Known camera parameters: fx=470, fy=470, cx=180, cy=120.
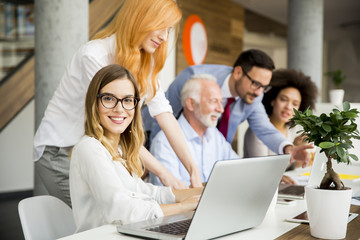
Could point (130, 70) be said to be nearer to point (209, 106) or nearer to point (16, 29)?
point (209, 106)

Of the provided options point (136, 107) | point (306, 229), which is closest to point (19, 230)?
point (136, 107)

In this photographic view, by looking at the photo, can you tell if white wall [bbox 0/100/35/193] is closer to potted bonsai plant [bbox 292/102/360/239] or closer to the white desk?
the white desk

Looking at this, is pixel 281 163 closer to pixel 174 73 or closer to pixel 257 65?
pixel 257 65

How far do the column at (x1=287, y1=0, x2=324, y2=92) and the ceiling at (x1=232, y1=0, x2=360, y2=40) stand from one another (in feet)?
7.57

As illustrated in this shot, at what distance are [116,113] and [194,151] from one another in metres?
1.25

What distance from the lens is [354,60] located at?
13.1m

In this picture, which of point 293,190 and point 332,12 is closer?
point 293,190

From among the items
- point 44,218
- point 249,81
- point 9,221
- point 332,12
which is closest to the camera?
point 44,218

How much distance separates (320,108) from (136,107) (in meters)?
2.76

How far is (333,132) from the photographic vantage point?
1.38 meters

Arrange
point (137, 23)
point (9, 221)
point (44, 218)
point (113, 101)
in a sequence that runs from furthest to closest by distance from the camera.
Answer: point (9, 221) → point (137, 23) → point (113, 101) → point (44, 218)

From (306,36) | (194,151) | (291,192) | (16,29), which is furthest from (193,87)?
(16,29)

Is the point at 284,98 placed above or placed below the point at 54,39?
below

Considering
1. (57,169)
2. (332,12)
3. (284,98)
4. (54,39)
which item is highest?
(332,12)
